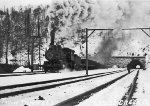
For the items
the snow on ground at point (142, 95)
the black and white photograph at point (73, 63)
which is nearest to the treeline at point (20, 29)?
the black and white photograph at point (73, 63)

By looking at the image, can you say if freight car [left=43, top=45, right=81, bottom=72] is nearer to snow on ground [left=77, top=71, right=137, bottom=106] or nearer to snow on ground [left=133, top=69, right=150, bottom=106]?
snow on ground [left=133, top=69, right=150, bottom=106]

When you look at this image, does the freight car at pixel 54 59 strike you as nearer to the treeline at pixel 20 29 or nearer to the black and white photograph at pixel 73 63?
the black and white photograph at pixel 73 63

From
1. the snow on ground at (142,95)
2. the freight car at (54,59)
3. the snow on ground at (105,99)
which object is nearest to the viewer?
the snow on ground at (105,99)

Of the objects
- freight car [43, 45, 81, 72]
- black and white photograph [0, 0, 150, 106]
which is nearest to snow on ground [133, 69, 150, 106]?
black and white photograph [0, 0, 150, 106]

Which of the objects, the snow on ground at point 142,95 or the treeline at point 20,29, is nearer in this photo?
the snow on ground at point 142,95

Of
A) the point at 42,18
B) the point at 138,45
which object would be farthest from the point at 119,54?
the point at 42,18

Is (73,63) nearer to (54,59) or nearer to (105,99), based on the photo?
(54,59)

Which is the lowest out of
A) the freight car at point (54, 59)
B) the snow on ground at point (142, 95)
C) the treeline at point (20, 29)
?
the snow on ground at point (142, 95)

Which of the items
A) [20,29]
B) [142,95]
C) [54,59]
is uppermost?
[20,29]

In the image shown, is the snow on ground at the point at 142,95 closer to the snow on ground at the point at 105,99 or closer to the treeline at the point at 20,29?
the snow on ground at the point at 105,99

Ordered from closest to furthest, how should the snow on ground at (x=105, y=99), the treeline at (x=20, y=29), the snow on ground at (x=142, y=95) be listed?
the snow on ground at (x=105, y=99) → the snow on ground at (x=142, y=95) → the treeline at (x=20, y=29)

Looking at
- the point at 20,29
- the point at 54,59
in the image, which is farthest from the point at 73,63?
the point at 20,29

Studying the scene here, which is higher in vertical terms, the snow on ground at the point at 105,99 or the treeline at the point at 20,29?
the treeline at the point at 20,29

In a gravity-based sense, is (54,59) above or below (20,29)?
below
